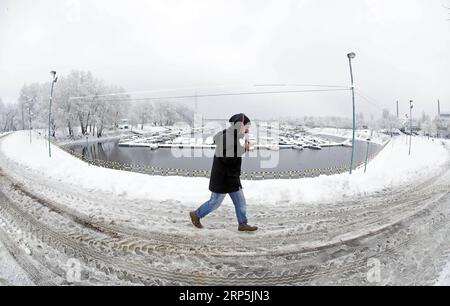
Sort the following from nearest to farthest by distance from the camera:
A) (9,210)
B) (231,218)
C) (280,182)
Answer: (231,218) < (9,210) < (280,182)

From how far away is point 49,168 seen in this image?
32.8 feet

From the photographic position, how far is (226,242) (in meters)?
3.59

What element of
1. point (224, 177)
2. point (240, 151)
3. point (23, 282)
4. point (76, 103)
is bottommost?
point (23, 282)

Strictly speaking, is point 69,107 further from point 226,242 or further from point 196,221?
point 226,242

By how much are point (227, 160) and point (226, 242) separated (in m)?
1.24

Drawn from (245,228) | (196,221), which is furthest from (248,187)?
(196,221)

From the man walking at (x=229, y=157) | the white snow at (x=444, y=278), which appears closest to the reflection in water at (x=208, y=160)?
the man walking at (x=229, y=157)

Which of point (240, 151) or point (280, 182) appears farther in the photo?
point (280, 182)

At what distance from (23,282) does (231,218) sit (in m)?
3.03

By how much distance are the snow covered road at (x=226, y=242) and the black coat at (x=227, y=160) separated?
82cm

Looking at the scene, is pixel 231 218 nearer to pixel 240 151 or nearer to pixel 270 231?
pixel 270 231

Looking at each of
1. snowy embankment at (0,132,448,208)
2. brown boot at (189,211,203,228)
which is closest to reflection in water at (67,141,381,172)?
snowy embankment at (0,132,448,208)

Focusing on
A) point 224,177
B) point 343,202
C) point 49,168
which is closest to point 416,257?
point 343,202

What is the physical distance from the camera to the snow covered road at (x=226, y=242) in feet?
9.25
